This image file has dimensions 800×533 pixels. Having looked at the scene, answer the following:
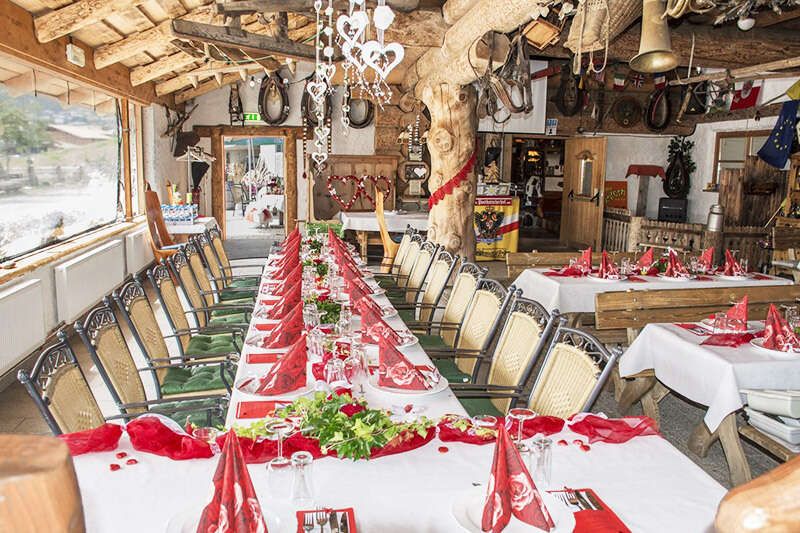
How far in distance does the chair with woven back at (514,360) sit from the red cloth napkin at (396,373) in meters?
0.41

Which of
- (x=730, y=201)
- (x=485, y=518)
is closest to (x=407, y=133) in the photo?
(x=730, y=201)

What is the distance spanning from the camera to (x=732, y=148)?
11.3 metres

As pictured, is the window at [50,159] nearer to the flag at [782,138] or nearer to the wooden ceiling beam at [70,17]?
the wooden ceiling beam at [70,17]

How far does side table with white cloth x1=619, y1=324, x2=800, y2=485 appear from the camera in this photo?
310 cm

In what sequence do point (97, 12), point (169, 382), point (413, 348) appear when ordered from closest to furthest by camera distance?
point (413, 348) < point (169, 382) < point (97, 12)

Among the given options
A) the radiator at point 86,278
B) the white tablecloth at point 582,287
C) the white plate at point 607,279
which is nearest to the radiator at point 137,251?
the radiator at point 86,278

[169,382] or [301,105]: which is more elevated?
[301,105]

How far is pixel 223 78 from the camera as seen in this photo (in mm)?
10812

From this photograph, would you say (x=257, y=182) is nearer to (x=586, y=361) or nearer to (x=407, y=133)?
(x=407, y=133)

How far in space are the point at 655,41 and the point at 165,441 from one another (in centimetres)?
364

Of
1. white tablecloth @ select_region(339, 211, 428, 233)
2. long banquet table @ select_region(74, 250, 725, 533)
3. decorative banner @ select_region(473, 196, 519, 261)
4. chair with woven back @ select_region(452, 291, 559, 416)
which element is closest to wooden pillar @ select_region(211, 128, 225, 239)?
white tablecloth @ select_region(339, 211, 428, 233)

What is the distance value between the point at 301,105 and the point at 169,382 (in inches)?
363

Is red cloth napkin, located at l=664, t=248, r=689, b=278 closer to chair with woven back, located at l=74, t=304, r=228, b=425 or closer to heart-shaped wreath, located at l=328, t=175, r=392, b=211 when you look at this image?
chair with woven back, located at l=74, t=304, r=228, b=425

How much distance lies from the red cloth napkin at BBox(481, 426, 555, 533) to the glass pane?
1147cm
